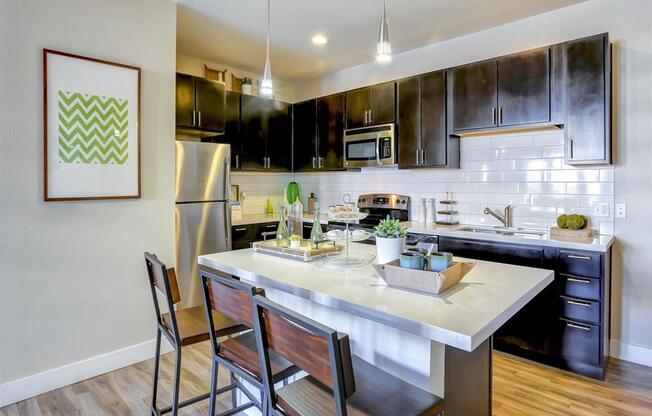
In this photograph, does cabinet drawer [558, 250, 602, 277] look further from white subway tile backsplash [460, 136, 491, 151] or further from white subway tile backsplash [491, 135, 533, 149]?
white subway tile backsplash [460, 136, 491, 151]

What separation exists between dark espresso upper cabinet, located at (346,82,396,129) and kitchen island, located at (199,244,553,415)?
2381 millimetres

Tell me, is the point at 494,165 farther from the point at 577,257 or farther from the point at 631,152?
the point at 577,257

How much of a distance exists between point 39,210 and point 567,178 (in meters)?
3.80

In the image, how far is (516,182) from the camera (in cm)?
337

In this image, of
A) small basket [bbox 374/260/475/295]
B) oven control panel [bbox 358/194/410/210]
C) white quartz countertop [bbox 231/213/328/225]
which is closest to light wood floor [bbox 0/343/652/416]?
small basket [bbox 374/260/475/295]

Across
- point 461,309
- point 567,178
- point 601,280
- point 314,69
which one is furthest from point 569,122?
point 314,69

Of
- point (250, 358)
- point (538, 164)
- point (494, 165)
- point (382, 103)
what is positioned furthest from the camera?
point (382, 103)

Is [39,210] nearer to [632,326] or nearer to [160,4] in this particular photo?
[160,4]

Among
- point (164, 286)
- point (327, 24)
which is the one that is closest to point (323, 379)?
point (164, 286)

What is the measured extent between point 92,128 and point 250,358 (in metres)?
1.99

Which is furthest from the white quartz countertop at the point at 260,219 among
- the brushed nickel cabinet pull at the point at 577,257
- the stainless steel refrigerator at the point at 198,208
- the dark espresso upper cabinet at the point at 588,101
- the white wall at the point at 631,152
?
the white wall at the point at 631,152

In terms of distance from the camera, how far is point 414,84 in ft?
12.2

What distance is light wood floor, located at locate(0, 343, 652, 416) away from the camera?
2.26 meters

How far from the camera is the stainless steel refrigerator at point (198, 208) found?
10.8 feet
